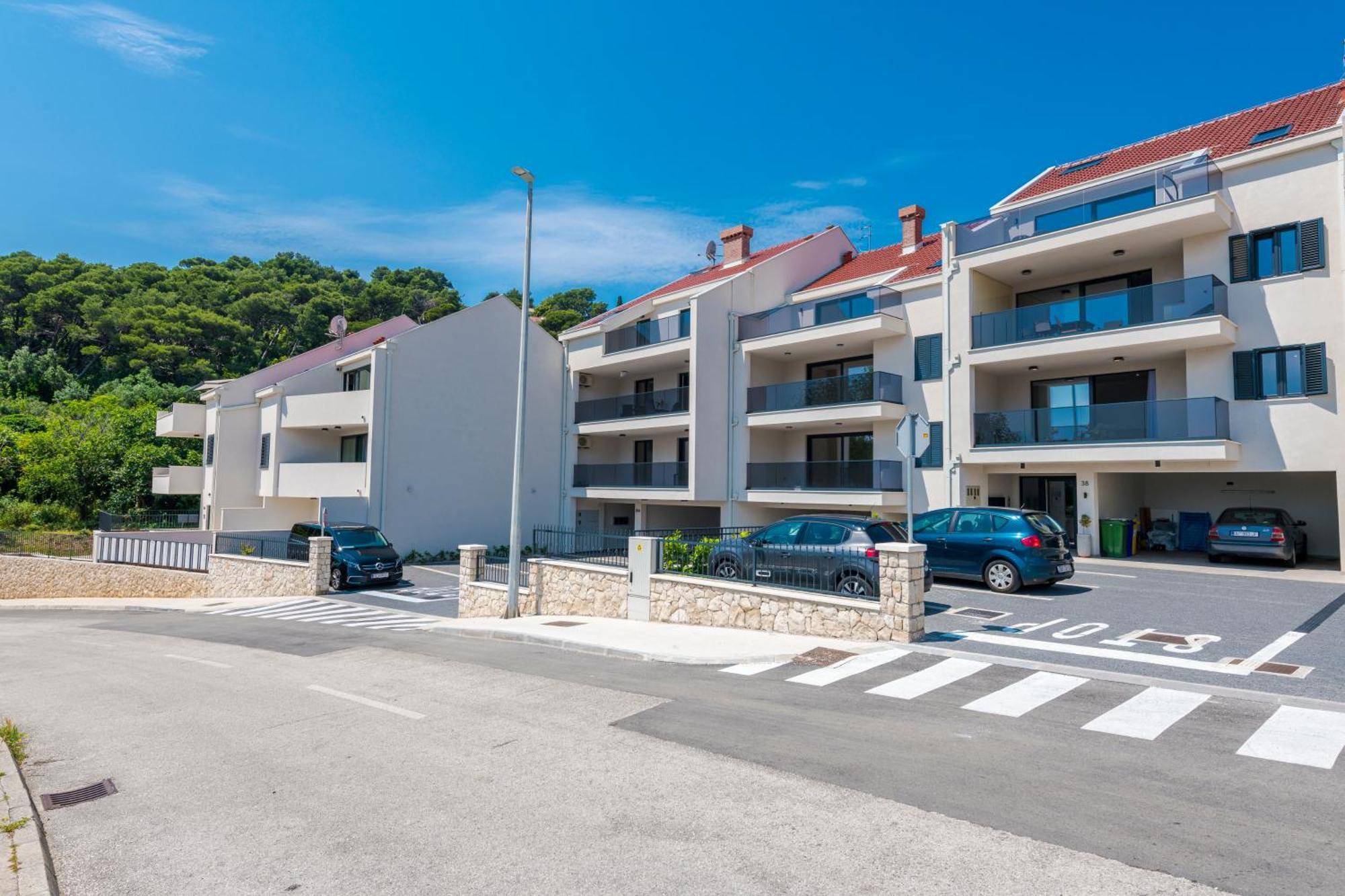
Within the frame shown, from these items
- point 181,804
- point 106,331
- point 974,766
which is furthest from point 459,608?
point 106,331

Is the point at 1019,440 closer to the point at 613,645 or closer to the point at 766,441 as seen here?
the point at 766,441

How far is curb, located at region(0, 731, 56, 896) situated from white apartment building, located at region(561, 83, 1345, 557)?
70.0 ft

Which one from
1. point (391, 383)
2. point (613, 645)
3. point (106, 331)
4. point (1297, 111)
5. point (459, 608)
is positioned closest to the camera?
point (613, 645)

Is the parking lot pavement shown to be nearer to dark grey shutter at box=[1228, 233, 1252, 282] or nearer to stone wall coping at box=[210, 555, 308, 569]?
dark grey shutter at box=[1228, 233, 1252, 282]

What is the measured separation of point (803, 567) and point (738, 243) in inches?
963

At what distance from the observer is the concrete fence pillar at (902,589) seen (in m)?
10.4

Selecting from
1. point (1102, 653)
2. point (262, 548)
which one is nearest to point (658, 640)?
point (1102, 653)

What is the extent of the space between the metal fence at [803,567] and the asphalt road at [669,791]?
3.05 metres

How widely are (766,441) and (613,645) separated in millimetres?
18136

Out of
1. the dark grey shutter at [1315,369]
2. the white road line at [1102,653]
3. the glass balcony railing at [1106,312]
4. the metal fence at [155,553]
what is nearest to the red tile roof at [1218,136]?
the glass balcony railing at [1106,312]

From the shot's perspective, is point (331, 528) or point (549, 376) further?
point (549, 376)

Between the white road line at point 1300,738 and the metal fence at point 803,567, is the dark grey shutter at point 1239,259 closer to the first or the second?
the metal fence at point 803,567

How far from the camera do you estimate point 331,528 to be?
22812 mm

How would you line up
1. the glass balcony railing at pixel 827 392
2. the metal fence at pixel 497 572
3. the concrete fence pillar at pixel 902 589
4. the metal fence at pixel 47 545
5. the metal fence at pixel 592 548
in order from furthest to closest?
the metal fence at pixel 47 545 → the glass balcony railing at pixel 827 392 → the metal fence at pixel 497 572 → the metal fence at pixel 592 548 → the concrete fence pillar at pixel 902 589
